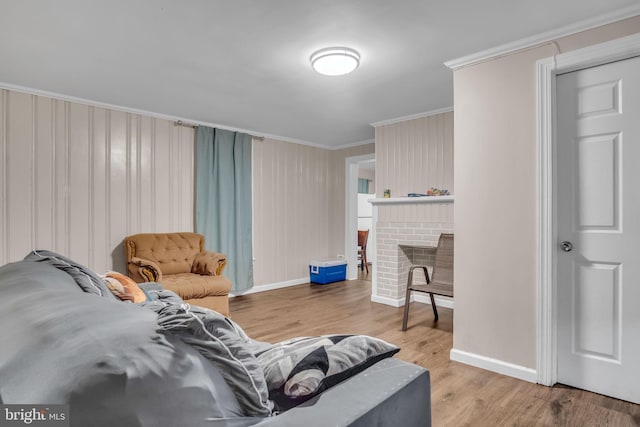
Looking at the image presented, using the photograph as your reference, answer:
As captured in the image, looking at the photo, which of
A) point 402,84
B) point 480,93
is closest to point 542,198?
point 480,93

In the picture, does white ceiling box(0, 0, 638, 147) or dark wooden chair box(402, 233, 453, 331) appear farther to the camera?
dark wooden chair box(402, 233, 453, 331)

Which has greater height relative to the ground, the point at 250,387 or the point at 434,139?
the point at 434,139

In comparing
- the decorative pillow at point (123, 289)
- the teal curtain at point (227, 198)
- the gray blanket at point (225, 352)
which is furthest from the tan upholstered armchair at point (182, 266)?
the gray blanket at point (225, 352)

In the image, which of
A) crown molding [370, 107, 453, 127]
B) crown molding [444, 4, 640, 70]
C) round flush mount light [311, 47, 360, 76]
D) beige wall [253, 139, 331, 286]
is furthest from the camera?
beige wall [253, 139, 331, 286]

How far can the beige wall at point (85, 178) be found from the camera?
10.9 feet

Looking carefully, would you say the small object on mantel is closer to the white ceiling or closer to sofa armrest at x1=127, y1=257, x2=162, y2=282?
the white ceiling

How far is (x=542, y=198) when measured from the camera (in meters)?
2.29

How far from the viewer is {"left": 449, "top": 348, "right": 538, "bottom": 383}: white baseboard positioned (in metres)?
2.33

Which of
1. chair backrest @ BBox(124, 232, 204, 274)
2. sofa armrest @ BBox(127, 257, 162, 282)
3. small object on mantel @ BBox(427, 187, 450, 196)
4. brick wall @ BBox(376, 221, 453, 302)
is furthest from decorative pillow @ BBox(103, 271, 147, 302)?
small object on mantel @ BBox(427, 187, 450, 196)

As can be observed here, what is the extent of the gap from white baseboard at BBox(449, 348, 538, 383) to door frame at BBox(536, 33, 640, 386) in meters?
0.06

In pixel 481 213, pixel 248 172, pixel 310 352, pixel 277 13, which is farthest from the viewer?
pixel 248 172

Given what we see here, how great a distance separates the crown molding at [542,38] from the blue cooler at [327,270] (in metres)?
3.67

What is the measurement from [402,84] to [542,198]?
1649 mm

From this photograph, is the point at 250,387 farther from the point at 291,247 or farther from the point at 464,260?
the point at 291,247
